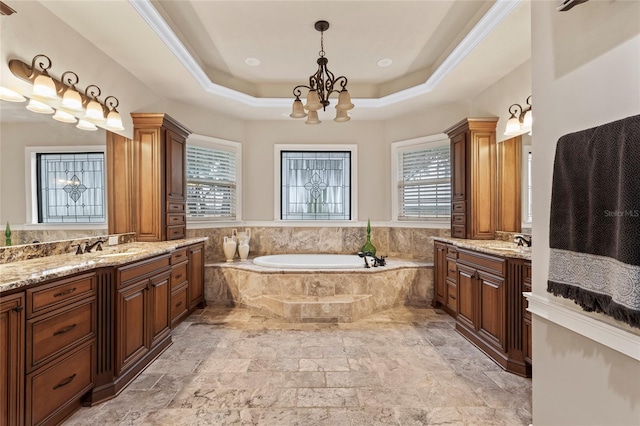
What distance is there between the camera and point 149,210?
3326mm

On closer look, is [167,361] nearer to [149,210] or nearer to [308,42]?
[149,210]

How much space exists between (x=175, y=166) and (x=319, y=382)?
9.25 ft

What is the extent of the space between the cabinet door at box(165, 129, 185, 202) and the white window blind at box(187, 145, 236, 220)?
1.97 feet

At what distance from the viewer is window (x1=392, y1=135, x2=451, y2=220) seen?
14.3ft

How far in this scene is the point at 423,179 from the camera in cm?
456

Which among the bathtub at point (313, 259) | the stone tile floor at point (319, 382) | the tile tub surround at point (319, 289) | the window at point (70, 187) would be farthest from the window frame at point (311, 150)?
the window at point (70, 187)

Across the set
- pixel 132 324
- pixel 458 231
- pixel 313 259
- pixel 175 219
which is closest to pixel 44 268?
pixel 132 324

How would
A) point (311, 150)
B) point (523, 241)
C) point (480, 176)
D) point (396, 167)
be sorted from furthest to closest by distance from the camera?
point (311, 150), point (396, 167), point (480, 176), point (523, 241)

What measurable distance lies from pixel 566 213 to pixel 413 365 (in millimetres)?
1754

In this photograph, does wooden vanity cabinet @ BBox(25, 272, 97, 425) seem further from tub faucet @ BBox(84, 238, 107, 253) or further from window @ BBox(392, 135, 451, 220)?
window @ BBox(392, 135, 451, 220)

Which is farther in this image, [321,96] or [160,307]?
[321,96]

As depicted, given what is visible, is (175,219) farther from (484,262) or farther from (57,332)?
(484,262)

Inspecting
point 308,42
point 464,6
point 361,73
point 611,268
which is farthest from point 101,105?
point 611,268

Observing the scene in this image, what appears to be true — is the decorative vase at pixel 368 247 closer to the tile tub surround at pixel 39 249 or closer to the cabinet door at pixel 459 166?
the cabinet door at pixel 459 166
